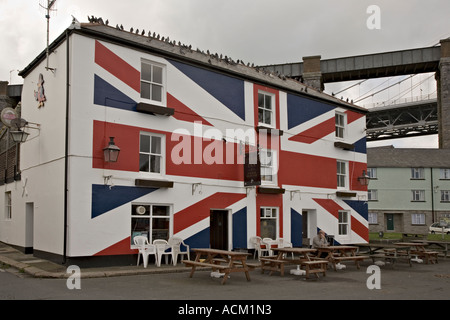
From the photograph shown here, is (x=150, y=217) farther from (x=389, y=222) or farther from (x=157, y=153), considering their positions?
(x=389, y=222)

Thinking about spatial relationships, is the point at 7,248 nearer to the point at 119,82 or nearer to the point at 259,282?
the point at 119,82

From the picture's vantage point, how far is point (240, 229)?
56.0 feet

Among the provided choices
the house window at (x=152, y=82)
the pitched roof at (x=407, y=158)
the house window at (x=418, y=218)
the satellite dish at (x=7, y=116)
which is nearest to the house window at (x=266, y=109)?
the house window at (x=152, y=82)

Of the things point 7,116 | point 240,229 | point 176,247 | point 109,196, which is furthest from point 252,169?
point 7,116

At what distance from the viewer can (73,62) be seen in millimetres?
13289

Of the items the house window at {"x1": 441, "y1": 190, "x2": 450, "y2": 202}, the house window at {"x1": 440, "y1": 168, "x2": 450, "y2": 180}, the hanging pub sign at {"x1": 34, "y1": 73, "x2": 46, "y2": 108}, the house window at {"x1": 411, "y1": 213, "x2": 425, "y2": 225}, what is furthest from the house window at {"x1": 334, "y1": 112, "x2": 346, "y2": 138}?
the house window at {"x1": 441, "y1": 190, "x2": 450, "y2": 202}

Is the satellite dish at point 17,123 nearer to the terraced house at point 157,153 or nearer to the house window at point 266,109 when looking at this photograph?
the terraced house at point 157,153

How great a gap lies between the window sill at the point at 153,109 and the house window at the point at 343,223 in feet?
34.8

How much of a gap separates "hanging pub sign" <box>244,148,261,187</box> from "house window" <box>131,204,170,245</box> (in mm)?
3399

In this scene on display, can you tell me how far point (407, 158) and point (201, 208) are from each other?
39.6m

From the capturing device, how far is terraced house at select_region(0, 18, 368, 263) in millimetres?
13297

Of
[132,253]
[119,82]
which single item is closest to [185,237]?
[132,253]

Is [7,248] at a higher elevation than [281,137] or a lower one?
lower

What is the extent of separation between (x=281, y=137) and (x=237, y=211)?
3.86m
